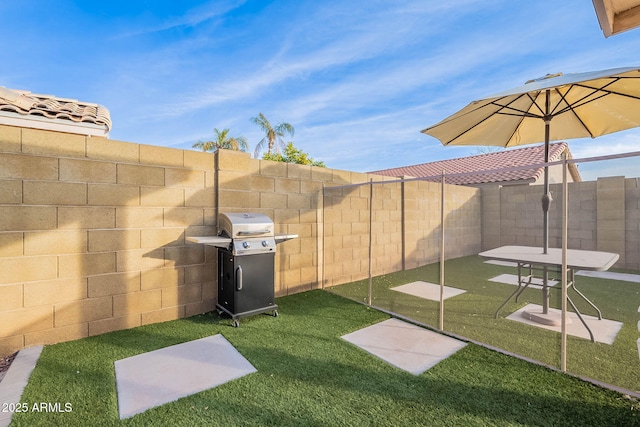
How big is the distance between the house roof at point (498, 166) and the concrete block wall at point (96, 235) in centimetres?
601

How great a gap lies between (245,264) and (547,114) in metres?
3.69

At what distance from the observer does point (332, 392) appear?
6.20 ft

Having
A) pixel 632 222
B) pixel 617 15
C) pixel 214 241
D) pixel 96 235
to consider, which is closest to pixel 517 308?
pixel 617 15

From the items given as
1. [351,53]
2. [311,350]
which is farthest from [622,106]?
[351,53]

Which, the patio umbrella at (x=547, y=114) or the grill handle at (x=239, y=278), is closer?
the patio umbrella at (x=547, y=114)

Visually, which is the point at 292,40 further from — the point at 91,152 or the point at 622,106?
the point at 622,106

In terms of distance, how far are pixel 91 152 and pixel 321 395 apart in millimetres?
3071

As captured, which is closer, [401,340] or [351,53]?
[401,340]

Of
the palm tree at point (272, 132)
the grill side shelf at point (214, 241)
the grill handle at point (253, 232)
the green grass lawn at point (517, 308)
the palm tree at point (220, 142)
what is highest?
the palm tree at point (272, 132)

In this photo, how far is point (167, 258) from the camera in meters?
3.17

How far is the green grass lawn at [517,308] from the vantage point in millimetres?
2275

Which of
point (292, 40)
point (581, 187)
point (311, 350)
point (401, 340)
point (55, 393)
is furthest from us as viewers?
point (292, 40)

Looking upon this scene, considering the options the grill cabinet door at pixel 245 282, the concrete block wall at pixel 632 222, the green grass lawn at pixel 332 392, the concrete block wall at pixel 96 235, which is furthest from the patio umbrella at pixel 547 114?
the concrete block wall at pixel 632 222

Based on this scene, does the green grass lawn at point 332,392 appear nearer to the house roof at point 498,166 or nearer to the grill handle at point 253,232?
the grill handle at point 253,232
